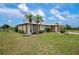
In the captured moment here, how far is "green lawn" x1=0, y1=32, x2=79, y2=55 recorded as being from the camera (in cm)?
272

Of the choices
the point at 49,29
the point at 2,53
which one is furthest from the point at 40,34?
the point at 2,53

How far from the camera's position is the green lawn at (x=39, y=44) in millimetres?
2725

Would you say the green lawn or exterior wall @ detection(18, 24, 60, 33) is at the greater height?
exterior wall @ detection(18, 24, 60, 33)

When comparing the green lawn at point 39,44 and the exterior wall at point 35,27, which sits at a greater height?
the exterior wall at point 35,27

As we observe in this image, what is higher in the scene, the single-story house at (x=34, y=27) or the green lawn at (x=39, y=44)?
the single-story house at (x=34, y=27)

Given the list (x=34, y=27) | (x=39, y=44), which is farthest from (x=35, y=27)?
(x=39, y=44)

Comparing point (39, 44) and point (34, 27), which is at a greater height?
point (34, 27)

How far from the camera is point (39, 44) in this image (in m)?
2.76

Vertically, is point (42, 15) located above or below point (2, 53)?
above

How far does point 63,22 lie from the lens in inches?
108

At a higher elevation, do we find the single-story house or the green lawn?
the single-story house

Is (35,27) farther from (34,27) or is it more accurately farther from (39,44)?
(39,44)
